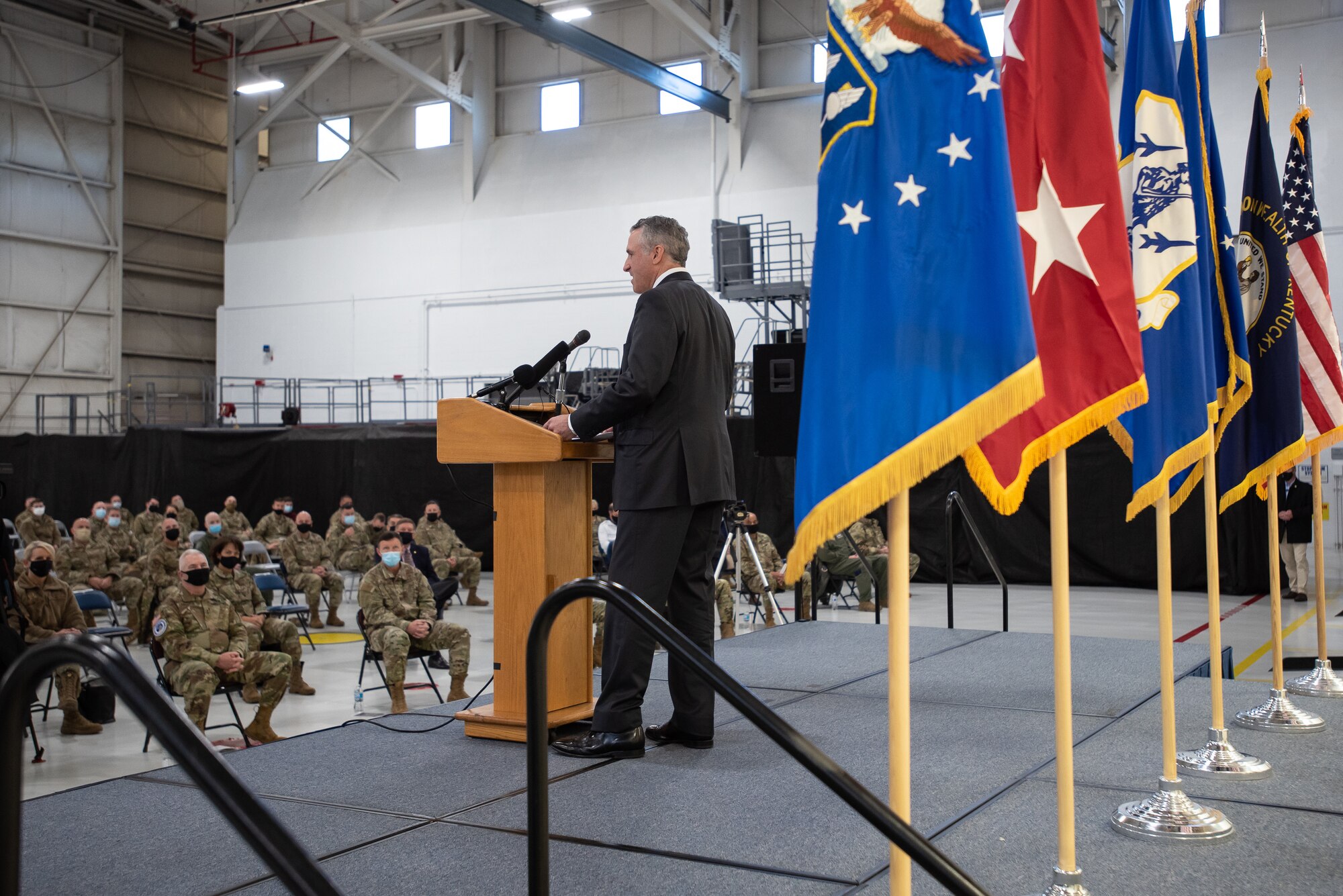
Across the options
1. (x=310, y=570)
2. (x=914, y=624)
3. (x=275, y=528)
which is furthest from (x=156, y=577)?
(x=914, y=624)

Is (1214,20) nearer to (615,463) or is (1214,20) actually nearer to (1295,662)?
(1295,662)

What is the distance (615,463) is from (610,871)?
1.55 m

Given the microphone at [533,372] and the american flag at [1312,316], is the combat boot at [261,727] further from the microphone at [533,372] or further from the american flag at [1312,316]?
the american flag at [1312,316]

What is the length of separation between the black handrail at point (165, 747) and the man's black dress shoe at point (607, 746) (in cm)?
261

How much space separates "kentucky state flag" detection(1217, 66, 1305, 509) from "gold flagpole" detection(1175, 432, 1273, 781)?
1.10m

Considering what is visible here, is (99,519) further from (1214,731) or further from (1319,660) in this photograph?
(1214,731)

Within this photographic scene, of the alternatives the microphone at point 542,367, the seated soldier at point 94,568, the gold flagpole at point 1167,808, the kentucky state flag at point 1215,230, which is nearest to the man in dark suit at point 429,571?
the seated soldier at point 94,568

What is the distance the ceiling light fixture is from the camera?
25.5 metres

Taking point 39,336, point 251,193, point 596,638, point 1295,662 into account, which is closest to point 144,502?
point 39,336

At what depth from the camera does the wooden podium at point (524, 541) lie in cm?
430

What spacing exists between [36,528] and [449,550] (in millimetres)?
5738

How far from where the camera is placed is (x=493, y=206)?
23250mm

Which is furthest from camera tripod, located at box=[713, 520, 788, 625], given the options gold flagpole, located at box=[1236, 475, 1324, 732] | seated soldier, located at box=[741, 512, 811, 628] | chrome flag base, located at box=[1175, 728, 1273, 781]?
chrome flag base, located at box=[1175, 728, 1273, 781]

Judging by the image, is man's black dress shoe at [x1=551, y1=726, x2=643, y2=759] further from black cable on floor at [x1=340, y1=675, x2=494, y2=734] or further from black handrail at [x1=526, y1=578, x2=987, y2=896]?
black handrail at [x1=526, y1=578, x2=987, y2=896]
